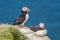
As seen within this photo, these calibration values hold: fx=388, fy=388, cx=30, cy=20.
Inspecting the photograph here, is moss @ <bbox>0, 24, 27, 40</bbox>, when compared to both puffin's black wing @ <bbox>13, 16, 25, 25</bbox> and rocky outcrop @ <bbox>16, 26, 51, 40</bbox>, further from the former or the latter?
puffin's black wing @ <bbox>13, 16, 25, 25</bbox>

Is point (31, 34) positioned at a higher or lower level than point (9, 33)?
lower

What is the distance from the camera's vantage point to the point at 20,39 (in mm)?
9805

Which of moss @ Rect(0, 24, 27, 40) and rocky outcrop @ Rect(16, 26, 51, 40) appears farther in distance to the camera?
rocky outcrop @ Rect(16, 26, 51, 40)

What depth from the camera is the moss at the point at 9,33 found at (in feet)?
30.3

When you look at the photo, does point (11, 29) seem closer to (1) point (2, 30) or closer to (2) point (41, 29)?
(1) point (2, 30)

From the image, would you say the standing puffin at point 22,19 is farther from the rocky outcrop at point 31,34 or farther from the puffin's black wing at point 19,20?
the rocky outcrop at point 31,34

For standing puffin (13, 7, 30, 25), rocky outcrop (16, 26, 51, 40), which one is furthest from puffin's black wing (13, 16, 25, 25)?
rocky outcrop (16, 26, 51, 40)

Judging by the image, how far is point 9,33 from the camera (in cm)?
939

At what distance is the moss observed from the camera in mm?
9231

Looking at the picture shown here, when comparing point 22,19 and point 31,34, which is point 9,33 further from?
point 22,19

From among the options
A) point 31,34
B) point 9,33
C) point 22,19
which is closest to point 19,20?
point 22,19

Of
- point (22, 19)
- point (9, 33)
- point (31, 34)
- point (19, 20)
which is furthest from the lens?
point (22, 19)

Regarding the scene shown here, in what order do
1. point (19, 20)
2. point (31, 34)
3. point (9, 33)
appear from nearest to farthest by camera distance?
point (9, 33), point (31, 34), point (19, 20)

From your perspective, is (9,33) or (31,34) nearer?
(9,33)
